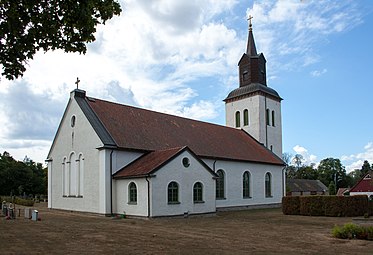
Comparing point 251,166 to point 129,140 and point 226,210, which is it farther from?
point 129,140

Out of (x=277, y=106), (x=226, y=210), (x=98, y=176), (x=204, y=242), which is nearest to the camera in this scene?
(x=204, y=242)

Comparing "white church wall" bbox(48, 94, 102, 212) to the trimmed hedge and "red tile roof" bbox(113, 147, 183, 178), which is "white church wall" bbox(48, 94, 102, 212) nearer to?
"red tile roof" bbox(113, 147, 183, 178)

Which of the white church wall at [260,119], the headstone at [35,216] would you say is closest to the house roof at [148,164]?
the headstone at [35,216]

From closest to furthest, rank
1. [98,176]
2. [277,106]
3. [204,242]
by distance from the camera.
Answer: [204,242], [98,176], [277,106]

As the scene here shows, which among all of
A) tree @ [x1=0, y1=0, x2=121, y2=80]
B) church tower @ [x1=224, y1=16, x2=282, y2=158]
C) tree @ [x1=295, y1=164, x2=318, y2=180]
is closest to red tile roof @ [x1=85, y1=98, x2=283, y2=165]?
church tower @ [x1=224, y1=16, x2=282, y2=158]

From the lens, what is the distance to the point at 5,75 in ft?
34.6

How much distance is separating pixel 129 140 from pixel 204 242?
14.9 metres

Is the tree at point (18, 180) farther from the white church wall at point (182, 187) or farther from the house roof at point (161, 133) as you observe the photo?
the white church wall at point (182, 187)

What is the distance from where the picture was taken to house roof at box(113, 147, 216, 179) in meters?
24.6

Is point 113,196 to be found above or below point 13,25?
below

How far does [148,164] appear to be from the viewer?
1011 inches

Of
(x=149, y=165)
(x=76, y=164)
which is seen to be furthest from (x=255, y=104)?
(x=76, y=164)

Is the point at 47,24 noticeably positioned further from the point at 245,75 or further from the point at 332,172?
the point at 332,172

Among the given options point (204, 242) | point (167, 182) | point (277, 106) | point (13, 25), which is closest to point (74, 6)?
point (13, 25)
